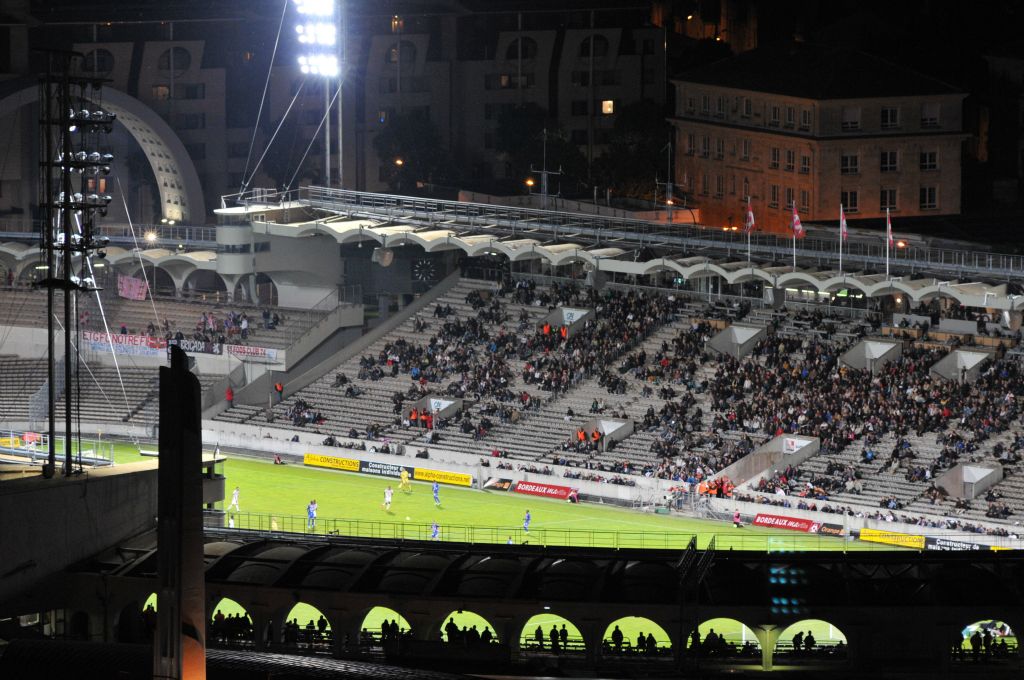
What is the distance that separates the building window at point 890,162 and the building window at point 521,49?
21.3 metres

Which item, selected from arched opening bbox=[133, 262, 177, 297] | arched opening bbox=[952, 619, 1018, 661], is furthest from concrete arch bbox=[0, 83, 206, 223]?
arched opening bbox=[952, 619, 1018, 661]

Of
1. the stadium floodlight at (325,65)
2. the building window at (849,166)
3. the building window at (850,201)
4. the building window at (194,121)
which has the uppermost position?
the stadium floodlight at (325,65)

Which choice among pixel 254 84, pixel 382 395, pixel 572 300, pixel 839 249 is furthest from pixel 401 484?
pixel 254 84

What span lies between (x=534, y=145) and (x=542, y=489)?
30.9 m

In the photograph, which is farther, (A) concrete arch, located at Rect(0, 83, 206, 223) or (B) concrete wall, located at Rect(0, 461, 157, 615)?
(A) concrete arch, located at Rect(0, 83, 206, 223)

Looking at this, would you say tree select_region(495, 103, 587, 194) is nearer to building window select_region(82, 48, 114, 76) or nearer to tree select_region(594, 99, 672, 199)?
tree select_region(594, 99, 672, 199)

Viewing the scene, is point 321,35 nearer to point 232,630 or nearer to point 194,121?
point 194,121

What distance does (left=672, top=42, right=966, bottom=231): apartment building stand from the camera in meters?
83.5

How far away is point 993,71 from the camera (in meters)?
94.1

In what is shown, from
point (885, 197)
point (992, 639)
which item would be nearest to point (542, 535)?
point (992, 639)

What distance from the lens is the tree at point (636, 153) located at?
93.6 meters

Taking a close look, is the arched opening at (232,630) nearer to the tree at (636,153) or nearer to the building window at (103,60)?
the tree at (636,153)

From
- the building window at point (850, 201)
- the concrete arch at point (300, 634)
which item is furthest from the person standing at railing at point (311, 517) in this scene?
the building window at point (850, 201)

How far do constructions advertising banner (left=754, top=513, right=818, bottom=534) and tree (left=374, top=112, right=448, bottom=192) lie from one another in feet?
127
